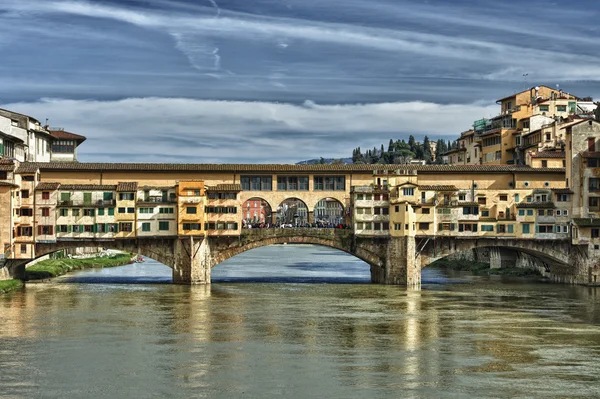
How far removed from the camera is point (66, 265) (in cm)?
10706

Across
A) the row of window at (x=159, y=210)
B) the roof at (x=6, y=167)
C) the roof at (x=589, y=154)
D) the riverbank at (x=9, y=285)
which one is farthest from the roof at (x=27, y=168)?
the roof at (x=589, y=154)

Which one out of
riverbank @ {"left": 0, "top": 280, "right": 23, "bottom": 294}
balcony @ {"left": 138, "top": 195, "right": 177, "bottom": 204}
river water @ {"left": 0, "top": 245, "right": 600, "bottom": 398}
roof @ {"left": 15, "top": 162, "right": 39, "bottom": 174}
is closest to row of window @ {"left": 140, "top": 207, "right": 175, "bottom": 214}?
balcony @ {"left": 138, "top": 195, "right": 177, "bottom": 204}

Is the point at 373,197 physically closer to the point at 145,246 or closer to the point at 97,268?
the point at 145,246

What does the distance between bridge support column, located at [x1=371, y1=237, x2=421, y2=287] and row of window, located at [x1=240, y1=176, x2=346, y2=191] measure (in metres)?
9.61

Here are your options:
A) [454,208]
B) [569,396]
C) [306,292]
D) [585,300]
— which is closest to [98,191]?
[306,292]

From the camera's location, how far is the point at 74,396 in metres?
39.3

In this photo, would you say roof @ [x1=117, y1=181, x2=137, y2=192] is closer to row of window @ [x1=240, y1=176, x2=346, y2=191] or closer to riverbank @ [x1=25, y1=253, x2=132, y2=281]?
row of window @ [x1=240, y1=176, x2=346, y2=191]

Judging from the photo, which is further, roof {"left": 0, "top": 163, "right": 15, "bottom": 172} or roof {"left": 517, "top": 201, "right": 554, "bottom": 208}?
roof {"left": 517, "top": 201, "right": 554, "bottom": 208}

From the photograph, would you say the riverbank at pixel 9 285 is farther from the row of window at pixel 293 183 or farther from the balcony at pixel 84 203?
the row of window at pixel 293 183

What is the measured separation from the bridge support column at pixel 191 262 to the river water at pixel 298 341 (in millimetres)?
1883

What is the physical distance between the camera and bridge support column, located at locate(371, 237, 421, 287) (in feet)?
280

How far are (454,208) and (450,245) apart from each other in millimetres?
3597

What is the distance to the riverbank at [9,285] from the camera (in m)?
75.8

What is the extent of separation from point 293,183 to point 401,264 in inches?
572
